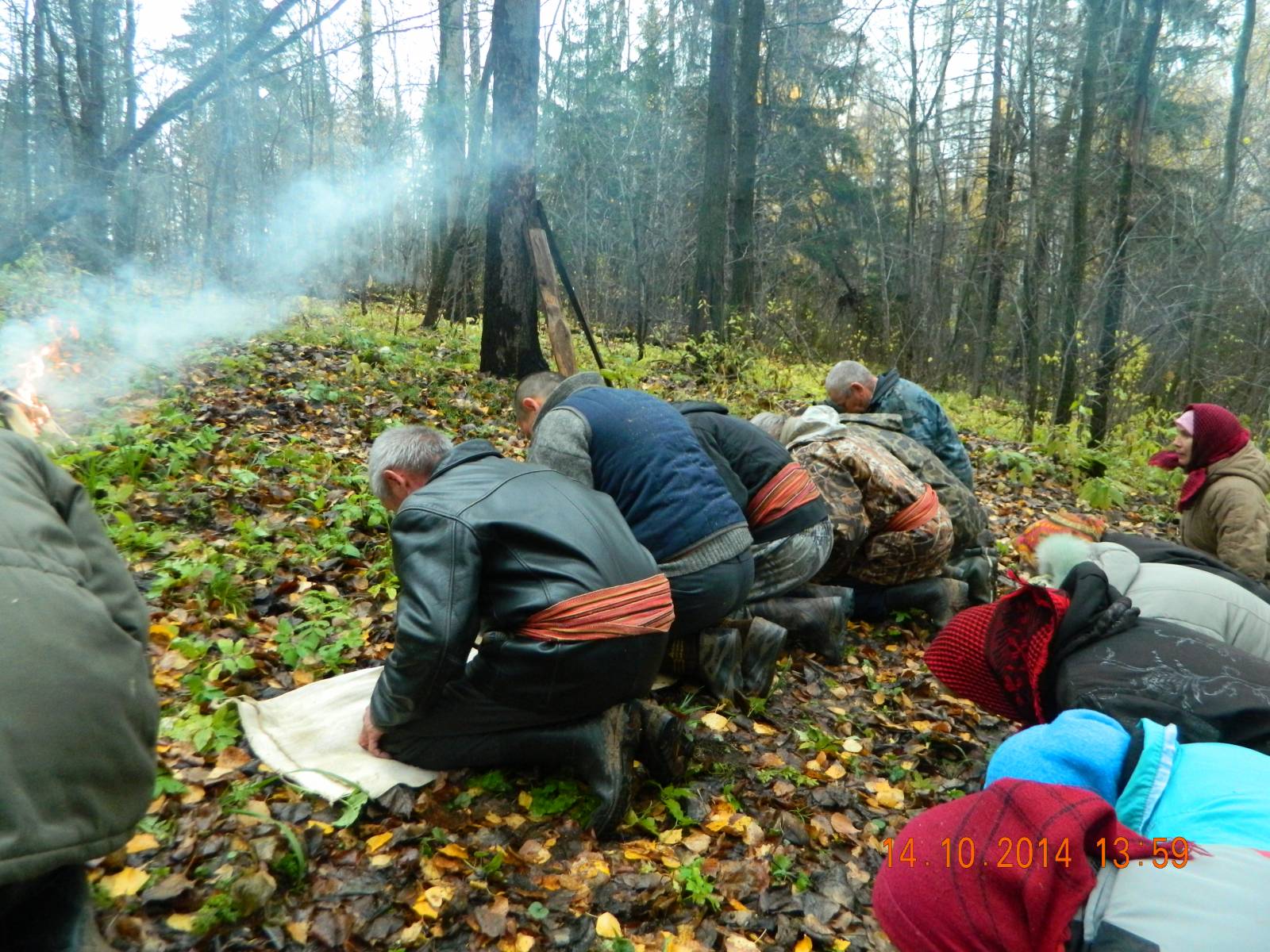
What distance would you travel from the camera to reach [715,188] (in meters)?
11.9

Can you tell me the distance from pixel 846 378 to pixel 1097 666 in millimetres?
4314

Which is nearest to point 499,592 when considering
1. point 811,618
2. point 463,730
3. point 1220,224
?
point 463,730

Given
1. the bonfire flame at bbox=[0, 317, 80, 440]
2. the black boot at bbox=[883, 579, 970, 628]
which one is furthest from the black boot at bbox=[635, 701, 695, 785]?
the bonfire flame at bbox=[0, 317, 80, 440]

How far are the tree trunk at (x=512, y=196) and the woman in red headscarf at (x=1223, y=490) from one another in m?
5.86

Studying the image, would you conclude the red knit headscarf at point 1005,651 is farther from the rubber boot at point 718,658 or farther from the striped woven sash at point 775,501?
the striped woven sash at point 775,501

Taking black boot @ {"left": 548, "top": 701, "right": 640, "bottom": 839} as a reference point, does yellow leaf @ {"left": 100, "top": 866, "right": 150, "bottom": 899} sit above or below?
below

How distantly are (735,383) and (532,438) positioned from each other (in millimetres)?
6797

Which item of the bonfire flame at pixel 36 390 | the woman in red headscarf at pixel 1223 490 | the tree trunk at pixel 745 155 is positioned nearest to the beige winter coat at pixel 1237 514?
the woman in red headscarf at pixel 1223 490

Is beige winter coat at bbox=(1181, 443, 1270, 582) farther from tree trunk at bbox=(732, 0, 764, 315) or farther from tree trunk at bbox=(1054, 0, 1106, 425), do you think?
tree trunk at bbox=(732, 0, 764, 315)

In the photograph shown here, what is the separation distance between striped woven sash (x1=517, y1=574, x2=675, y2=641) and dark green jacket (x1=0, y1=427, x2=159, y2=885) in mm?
1210

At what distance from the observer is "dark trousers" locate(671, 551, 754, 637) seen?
365 cm

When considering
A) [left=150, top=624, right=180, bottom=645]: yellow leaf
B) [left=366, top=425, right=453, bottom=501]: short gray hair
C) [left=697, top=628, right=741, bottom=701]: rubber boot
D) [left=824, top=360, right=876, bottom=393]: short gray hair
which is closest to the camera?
[left=366, top=425, right=453, bottom=501]: short gray hair

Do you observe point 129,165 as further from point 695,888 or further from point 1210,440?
point 1210,440

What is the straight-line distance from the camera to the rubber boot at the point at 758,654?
392 centimetres
